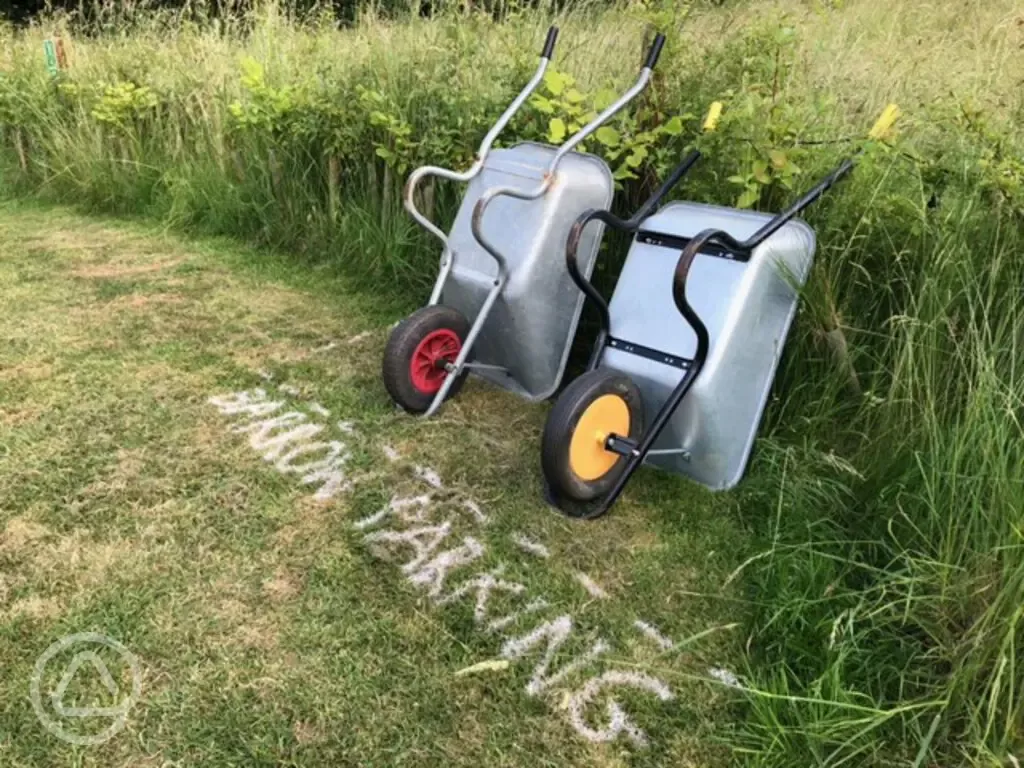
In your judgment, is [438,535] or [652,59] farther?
[652,59]

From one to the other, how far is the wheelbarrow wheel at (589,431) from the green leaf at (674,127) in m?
1.03

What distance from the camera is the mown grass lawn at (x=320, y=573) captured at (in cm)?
170

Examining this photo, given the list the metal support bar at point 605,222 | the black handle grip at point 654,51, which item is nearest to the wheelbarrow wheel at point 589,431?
the metal support bar at point 605,222

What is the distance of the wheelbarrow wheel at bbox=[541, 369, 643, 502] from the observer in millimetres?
2242

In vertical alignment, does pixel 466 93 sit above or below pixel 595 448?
above

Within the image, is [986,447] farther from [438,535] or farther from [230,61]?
[230,61]

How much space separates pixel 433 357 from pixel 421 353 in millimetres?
54

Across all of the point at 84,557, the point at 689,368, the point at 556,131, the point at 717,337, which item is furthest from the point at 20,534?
the point at 556,131

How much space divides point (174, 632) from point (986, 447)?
73.3 inches

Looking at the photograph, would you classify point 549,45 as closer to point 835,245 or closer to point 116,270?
point 835,245

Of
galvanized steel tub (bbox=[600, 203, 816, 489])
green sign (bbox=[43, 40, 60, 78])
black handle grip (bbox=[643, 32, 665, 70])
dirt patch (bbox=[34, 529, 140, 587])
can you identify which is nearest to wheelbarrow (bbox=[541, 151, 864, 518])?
galvanized steel tub (bbox=[600, 203, 816, 489])

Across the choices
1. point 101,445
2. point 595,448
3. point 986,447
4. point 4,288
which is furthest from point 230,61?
point 986,447

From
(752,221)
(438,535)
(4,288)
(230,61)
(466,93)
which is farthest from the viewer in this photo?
(230,61)

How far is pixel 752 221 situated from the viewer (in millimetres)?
2488
